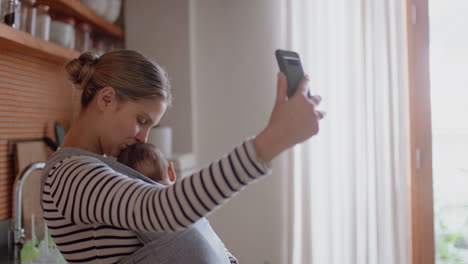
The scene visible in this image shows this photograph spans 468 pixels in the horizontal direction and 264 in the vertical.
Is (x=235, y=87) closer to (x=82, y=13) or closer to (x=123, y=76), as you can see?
(x=82, y=13)

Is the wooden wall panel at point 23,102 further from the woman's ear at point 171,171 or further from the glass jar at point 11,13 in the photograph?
the woman's ear at point 171,171

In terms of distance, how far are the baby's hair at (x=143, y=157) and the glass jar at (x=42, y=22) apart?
3.28ft

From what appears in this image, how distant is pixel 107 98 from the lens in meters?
0.86

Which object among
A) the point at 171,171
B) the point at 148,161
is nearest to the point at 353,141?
the point at 171,171

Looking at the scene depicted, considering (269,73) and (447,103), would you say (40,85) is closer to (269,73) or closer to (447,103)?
(269,73)

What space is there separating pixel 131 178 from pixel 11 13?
111 centimetres

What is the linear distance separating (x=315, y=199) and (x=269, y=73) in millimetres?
775

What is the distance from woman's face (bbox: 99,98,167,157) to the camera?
87 cm

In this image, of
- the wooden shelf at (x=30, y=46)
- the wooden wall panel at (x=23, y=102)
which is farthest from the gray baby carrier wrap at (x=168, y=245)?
the wooden wall panel at (x=23, y=102)

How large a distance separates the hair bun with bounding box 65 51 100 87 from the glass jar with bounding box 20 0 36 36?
0.87 metres

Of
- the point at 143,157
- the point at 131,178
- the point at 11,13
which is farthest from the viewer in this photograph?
the point at 11,13

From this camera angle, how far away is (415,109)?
234 cm

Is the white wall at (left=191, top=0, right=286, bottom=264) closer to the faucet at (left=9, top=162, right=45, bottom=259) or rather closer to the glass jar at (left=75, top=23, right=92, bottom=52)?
the glass jar at (left=75, top=23, right=92, bottom=52)

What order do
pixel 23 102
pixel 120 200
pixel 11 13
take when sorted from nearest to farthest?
pixel 120 200 < pixel 11 13 < pixel 23 102
